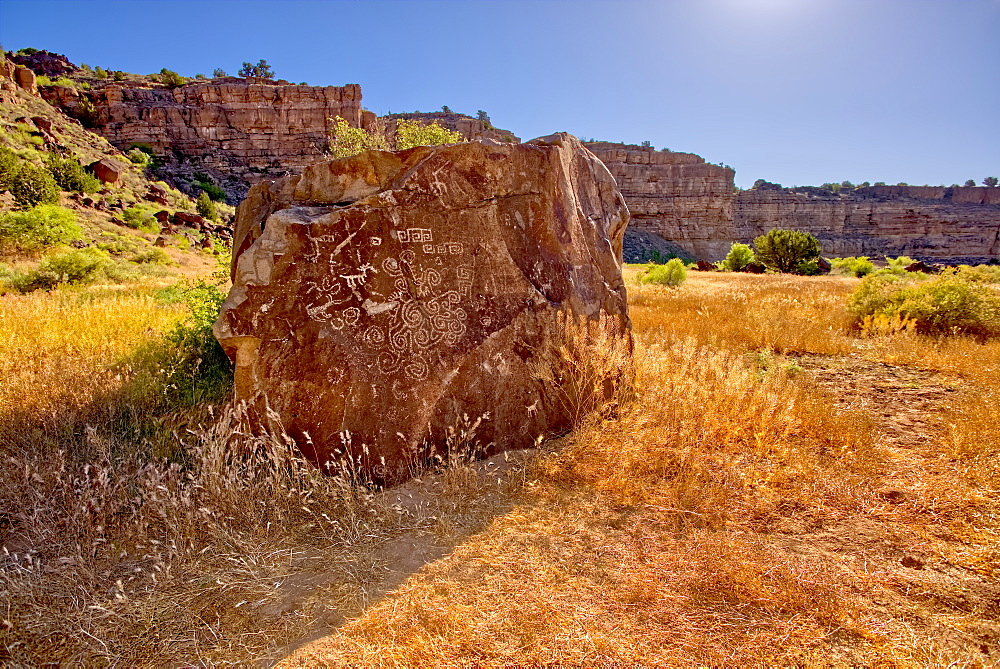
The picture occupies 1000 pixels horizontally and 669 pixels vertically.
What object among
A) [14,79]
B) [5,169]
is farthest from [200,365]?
[14,79]

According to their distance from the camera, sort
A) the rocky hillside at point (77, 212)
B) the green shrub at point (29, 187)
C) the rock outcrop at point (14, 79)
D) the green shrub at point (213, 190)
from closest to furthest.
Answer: the rocky hillside at point (77, 212) → the green shrub at point (29, 187) → the rock outcrop at point (14, 79) → the green shrub at point (213, 190)

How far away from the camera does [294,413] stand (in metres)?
3.02

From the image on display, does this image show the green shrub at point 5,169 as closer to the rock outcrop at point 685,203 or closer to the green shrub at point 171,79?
the green shrub at point 171,79

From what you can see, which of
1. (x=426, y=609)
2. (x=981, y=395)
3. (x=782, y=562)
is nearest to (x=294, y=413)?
(x=426, y=609)

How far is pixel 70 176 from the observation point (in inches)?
886

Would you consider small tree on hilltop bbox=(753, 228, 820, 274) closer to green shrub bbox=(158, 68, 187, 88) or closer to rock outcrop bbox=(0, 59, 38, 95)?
rock outcrop bbox=(0, 59, 38, 95)

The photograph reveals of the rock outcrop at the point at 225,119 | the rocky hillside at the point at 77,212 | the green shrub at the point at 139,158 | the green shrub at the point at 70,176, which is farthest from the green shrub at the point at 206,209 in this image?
the rock outcrop at the point at 225,119

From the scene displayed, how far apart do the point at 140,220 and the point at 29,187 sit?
3.77m

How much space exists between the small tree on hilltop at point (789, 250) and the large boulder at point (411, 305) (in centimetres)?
2771

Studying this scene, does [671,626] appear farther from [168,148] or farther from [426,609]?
[168,148]

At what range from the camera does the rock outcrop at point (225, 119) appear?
4294cm

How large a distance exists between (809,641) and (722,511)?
854 millimetres

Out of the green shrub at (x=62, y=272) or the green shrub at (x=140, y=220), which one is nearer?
the green shrub at (x=62, y=272)

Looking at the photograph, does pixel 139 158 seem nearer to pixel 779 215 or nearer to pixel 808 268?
pixel 808 268
